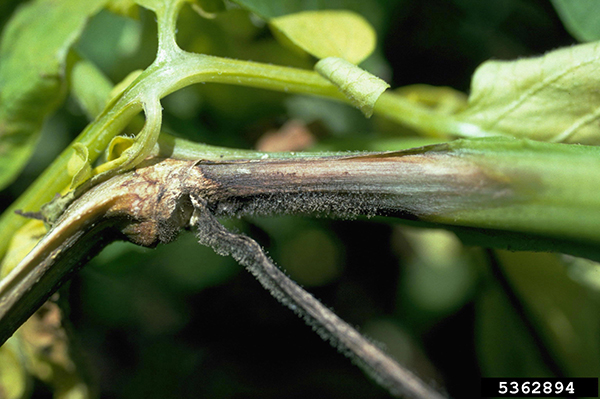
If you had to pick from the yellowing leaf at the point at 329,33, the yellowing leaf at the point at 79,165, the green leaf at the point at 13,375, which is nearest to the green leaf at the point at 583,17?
the yellowing leaf at the point at 329,33

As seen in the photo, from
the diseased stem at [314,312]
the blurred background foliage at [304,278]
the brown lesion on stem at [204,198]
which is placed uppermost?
the brown lesion on stem at [204,198]

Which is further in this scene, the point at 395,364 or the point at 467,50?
the point at 467,50

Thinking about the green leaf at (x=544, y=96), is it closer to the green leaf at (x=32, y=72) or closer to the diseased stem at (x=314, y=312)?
the diseased stem at (x=314, y=312)

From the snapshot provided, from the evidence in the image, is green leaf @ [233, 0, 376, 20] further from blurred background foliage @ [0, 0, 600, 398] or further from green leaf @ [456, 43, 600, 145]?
green leaf @ [456, 43, 600, 145]

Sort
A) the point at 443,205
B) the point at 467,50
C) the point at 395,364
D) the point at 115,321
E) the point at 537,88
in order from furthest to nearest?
1. the point at 115,321
2. the point at 467,50
3. the point at 537,88
4. the point at 443,205
5. the point at 395,364

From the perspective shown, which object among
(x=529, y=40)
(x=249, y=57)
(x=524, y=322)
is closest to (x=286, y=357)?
(x=524, y=322)

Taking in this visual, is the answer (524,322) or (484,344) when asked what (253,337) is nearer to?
(484,344)

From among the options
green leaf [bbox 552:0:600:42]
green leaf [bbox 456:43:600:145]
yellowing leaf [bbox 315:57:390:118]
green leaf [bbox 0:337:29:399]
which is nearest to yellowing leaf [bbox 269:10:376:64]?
yellowing leaf [bbox 315:57:390:118]
